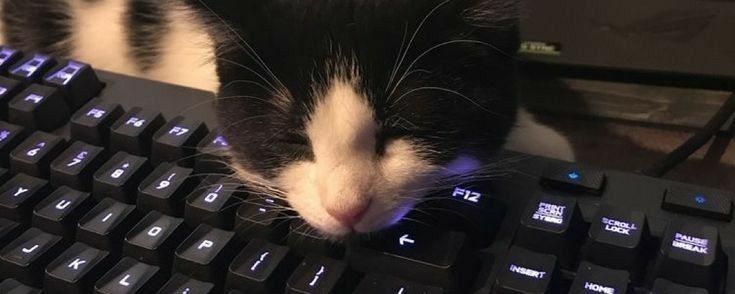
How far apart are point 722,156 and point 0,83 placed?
545mm

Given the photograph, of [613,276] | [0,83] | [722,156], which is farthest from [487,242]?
[0,83]

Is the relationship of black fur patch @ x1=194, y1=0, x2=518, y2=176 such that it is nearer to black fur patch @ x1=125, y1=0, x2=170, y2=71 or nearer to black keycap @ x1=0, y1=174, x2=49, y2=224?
black keycap @ x1=0, y1=174, x2=49, y2=224

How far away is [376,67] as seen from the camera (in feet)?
1.53

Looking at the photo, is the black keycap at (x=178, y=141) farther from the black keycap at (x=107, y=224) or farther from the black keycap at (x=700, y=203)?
the black keycap at (x=700, y=203)

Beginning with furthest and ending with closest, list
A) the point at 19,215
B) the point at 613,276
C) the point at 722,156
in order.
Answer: the point at 722,156, the point at 19,215, the point at 613,276

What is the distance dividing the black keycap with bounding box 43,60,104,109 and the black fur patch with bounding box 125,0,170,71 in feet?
0.71

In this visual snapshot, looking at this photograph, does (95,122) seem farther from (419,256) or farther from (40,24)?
(40,24)

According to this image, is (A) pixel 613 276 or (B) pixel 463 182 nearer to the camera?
(A) pixel 613 276

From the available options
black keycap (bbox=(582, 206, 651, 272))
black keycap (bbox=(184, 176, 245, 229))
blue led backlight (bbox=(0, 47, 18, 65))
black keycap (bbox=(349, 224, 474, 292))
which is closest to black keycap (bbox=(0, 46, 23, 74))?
blue led backlight (bbox=(0, 47, 18, 65))

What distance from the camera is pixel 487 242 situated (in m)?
0.42

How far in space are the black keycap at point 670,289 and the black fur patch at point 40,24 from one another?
0.67 meters

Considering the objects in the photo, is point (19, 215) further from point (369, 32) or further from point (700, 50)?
point (700, 50)

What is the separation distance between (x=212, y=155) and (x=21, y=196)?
0.12 m

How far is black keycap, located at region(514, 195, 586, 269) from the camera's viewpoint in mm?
395
